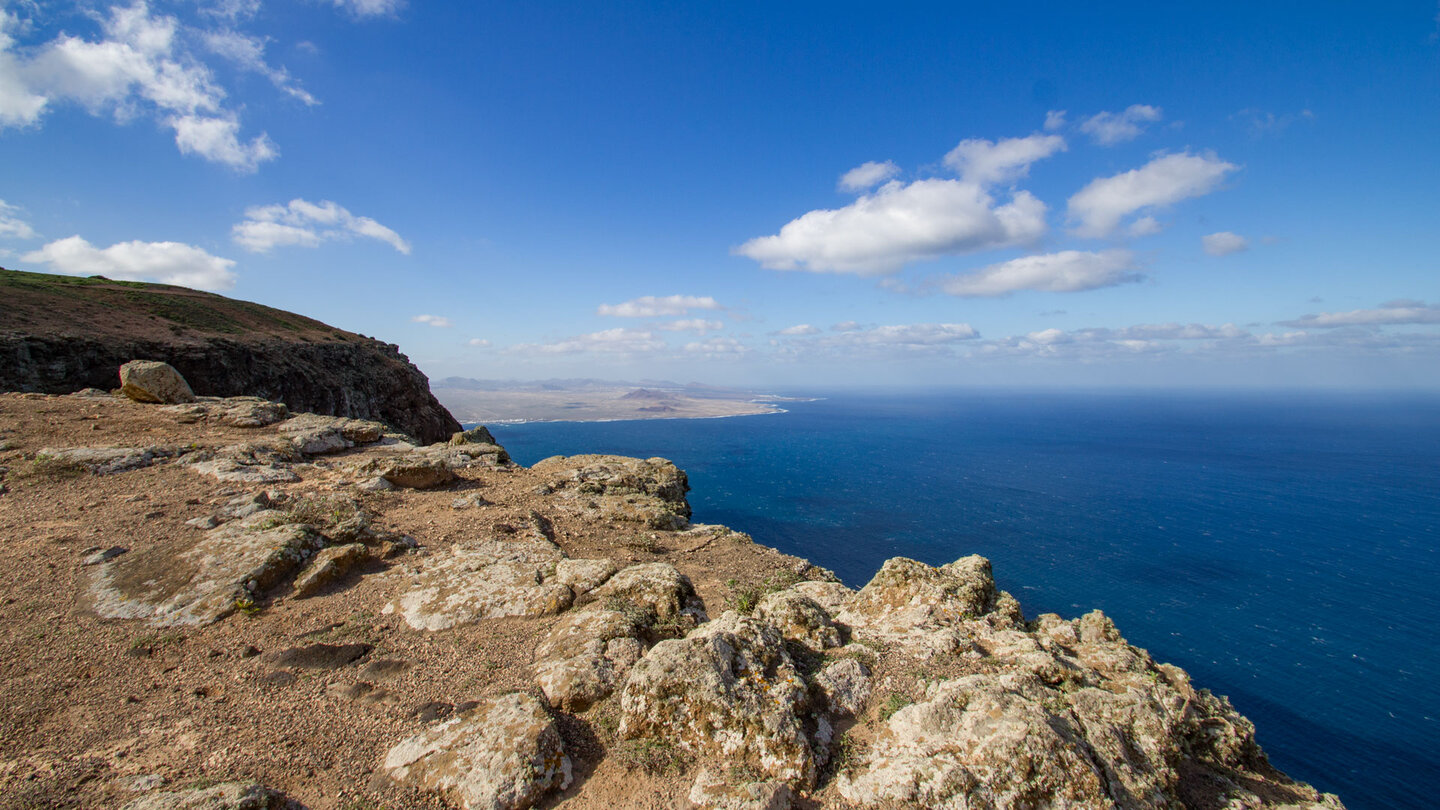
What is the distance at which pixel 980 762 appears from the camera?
6.95 meters

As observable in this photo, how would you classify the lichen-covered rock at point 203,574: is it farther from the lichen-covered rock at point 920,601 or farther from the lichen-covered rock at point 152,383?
the lichen-covered rock at point 152,383

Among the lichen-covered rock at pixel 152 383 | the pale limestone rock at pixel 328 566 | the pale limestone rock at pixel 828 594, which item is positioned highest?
the lichen-covered rock at pixel 152 383

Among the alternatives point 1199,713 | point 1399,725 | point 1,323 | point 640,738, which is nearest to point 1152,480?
point 1399,725

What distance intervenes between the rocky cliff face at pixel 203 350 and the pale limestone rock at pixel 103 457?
20417 mm

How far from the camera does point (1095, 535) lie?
72.3 metres

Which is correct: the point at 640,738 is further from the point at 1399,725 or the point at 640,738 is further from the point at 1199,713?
the point at 1399,725

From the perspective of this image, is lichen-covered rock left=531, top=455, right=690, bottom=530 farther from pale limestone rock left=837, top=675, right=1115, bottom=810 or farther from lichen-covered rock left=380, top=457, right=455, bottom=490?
pale limestone rock left=837, top=675, right=1115, bottom=810

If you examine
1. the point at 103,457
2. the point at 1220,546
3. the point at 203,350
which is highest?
the point at 203,350

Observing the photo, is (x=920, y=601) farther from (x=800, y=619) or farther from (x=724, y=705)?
(x=724, y=705)

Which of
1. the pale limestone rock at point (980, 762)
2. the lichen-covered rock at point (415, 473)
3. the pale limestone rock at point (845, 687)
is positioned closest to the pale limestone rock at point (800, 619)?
the pale limestone rock at point (845, 687)

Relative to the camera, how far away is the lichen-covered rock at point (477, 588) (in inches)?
456

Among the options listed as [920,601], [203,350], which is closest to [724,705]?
[920,601]

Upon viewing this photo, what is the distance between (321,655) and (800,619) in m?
9.20

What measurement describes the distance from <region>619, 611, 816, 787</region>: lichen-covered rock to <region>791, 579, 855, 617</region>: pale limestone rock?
3868 mm
